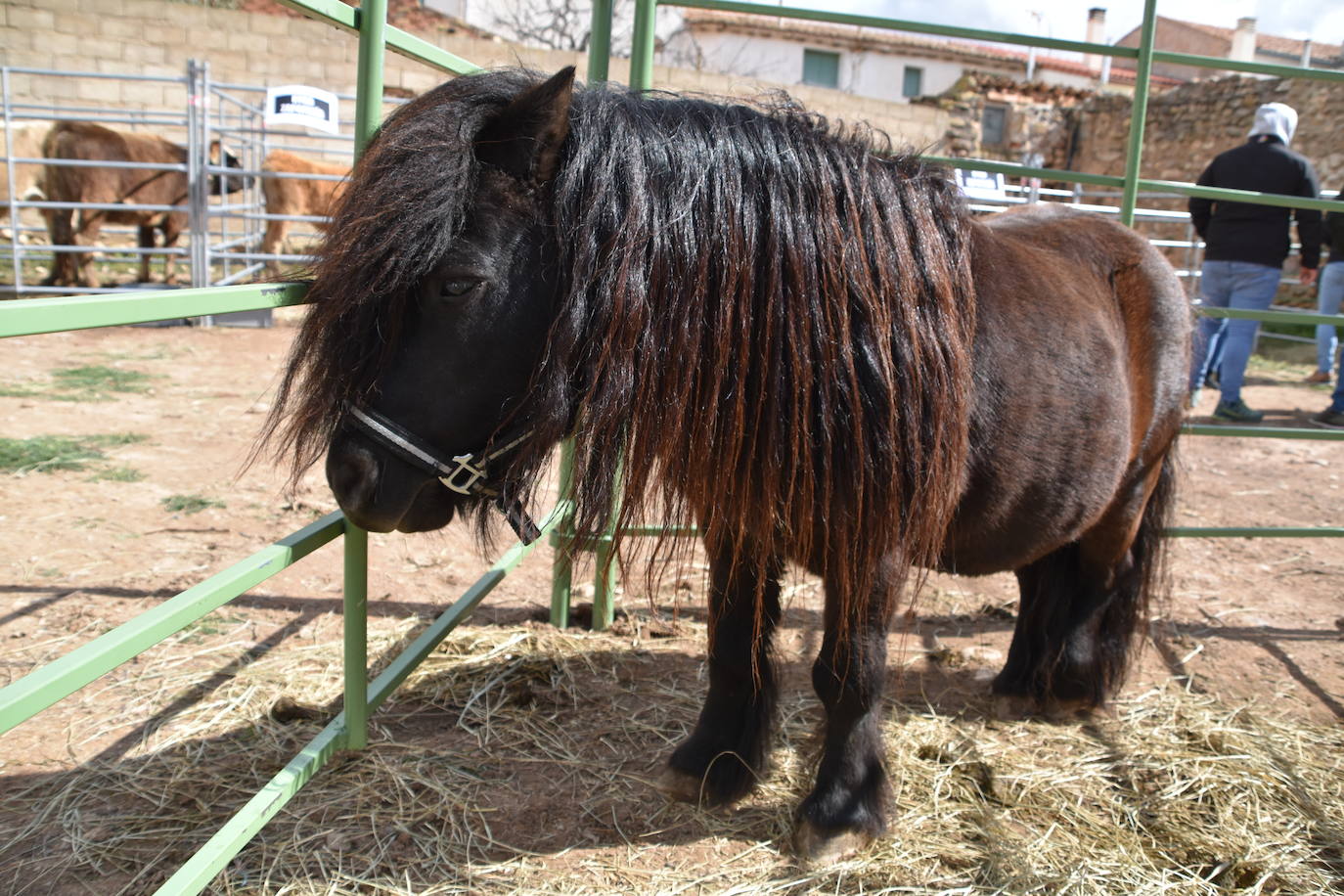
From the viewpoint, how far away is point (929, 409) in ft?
5.90

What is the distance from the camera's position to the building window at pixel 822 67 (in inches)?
1369

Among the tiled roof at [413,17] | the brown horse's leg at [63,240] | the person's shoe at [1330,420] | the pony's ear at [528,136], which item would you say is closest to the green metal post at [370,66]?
the pony's ear at [528,136]

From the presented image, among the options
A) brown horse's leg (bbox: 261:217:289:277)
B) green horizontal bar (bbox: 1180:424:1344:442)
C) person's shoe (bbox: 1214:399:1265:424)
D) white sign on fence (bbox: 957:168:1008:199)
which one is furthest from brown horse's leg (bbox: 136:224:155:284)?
person's shoe (bbox: 1214:399:1265:424)

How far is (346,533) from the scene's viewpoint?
2.00 meters

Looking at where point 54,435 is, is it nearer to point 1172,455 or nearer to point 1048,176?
point 1048,176

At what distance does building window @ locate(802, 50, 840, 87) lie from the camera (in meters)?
34.8

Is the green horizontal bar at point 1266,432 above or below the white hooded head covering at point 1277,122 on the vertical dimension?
below

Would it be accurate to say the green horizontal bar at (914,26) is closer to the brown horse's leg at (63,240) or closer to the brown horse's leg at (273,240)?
the brown horse's leg at (273,240)

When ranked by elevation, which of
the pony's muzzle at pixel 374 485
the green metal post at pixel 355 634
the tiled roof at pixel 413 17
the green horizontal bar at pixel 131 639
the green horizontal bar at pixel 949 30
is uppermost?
the tiled roof at pixel 413 17

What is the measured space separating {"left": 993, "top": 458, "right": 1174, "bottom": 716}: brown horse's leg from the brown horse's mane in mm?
1230

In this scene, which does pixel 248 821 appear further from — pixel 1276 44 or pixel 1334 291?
pixel 1276 44

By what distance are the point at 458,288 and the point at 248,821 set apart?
1.07m

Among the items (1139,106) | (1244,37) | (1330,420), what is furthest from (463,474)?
(1244,37)

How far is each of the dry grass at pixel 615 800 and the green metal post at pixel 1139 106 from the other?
1770 millimetres
